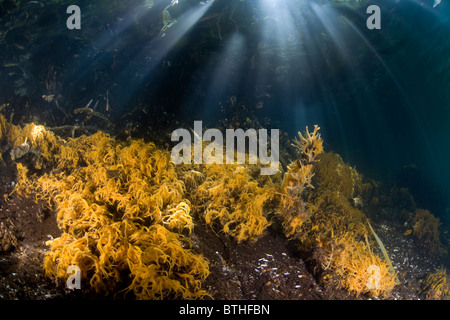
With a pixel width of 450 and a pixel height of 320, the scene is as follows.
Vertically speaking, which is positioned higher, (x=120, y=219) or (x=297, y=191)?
(x=297, y=191)

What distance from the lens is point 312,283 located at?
11.8ft

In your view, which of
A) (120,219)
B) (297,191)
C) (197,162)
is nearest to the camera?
(120,219)

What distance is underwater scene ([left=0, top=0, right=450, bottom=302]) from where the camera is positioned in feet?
10.3

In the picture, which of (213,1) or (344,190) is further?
(213,1)

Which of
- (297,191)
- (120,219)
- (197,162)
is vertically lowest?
(120,219)

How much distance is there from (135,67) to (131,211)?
8.30 metres

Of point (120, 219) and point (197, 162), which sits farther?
point (197, 162)

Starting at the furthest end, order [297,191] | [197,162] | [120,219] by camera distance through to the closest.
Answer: [197,162]
[297,191]
[120,219]

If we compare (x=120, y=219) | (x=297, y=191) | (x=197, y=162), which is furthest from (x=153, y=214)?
(x=297, y=191)

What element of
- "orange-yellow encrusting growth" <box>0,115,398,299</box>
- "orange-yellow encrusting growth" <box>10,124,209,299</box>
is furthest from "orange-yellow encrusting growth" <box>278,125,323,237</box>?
"orange-yellow encrusting growth" <box>10,124,209,299</box>

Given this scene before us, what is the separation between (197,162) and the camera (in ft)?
16.7

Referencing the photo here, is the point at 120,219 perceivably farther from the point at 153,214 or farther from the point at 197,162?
the point at 197,162
